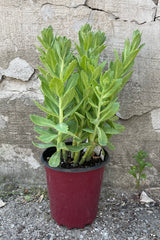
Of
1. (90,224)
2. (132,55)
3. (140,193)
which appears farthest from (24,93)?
(140,193)

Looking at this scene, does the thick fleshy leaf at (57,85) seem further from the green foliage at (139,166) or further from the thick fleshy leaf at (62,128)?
the green foliage at (139,166)

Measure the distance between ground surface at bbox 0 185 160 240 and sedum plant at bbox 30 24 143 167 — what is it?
43 cm

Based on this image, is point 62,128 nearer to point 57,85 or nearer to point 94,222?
point 57,85

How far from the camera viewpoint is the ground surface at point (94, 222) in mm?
1403

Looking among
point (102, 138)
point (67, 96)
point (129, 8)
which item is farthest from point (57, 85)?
point (129, 8)

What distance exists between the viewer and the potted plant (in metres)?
1.17

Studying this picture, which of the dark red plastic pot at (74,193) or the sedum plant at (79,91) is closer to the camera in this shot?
the sedum plant at (79,91)

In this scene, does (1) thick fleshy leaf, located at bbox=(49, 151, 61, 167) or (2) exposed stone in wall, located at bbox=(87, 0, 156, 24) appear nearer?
(1) thick fleshy leaf, located at bbox=(49, 151, 61, 167)

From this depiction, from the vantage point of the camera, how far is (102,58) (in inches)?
62.4

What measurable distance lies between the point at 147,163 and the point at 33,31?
117 centimetres

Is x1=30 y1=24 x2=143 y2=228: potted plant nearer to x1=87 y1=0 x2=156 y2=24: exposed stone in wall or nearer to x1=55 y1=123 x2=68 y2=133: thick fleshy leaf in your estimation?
x1=55 y1=123 x2=68 y2=133: thick fleshy leaf

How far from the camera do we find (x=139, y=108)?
1.64m

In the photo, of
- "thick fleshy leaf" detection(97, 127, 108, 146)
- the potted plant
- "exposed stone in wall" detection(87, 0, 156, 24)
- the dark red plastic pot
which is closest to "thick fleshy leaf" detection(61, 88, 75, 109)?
the potted plant

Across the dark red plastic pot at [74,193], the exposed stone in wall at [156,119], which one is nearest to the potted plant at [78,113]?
the dark red plastic pot at [74,193]
